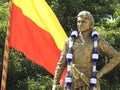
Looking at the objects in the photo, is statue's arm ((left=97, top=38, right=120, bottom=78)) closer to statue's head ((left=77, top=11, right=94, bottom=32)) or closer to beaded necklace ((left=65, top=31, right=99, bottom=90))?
beaded necklace ((left=65, top=31, right=99, bottom=90))

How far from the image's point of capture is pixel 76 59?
7.98m

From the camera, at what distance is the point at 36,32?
10055 millimetres

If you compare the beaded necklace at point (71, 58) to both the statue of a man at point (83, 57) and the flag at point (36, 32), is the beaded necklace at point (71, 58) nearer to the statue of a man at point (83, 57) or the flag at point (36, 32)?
the statue of a man at point (83, 57)

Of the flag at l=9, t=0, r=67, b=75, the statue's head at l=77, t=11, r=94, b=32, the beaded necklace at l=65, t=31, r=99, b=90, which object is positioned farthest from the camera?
the flag at l=9, t=0, r=67, b=75

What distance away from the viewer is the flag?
9781mm

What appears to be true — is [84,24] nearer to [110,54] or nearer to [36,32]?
[110,54]

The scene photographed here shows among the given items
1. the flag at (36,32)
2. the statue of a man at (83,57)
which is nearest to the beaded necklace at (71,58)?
the statue of a man at (83,57)

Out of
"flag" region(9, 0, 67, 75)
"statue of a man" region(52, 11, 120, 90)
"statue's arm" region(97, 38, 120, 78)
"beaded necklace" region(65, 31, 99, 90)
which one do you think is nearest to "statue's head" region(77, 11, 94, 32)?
"statue of a man" region(52, 11, 120, 90)

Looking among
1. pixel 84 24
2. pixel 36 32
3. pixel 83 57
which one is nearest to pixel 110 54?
pixel 83 57

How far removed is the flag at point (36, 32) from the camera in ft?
32.1

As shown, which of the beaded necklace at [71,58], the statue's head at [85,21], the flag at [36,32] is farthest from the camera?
the flag at [36,32]

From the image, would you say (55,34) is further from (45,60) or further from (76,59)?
(76,59)

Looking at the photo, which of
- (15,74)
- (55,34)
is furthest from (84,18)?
(15,74)

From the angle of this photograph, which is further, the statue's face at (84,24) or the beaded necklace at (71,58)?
the statue's face at (84,24)
